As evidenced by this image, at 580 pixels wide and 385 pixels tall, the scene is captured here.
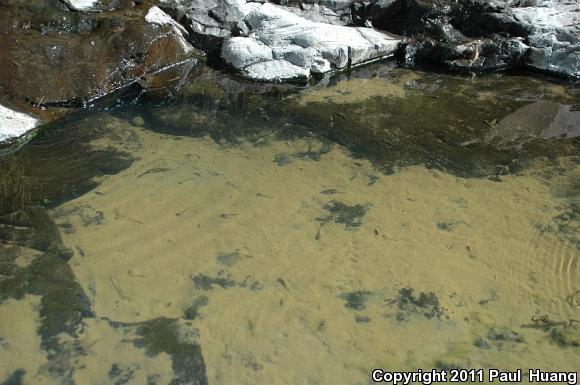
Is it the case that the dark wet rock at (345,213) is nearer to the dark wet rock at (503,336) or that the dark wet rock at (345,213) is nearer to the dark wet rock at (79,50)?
the dark wet rock at (503,336)

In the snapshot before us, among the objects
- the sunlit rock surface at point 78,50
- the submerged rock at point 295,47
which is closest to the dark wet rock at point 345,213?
the submerged rock at point 295,47

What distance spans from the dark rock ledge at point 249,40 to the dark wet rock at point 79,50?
0.03 ft

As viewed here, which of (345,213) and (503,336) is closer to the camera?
(503,336)

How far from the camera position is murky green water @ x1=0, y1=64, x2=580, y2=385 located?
2.83 meters

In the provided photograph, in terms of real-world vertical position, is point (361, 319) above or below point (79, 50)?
below

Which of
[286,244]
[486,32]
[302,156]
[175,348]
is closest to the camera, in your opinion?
[175,348]

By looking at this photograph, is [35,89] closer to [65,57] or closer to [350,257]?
[65,57]

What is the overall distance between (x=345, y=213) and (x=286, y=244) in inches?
19.7

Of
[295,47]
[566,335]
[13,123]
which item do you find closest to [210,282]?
[566,335]

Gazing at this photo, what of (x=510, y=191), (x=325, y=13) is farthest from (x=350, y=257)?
(x=325, y=13)

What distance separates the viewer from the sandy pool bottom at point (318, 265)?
111 inches

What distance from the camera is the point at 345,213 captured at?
3760 millimetres

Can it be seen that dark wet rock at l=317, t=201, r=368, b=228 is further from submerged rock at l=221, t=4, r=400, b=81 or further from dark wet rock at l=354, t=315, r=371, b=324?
submerged rock at l=221, t=4, r=400, b=81

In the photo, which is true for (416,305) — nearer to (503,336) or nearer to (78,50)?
(503,336)
